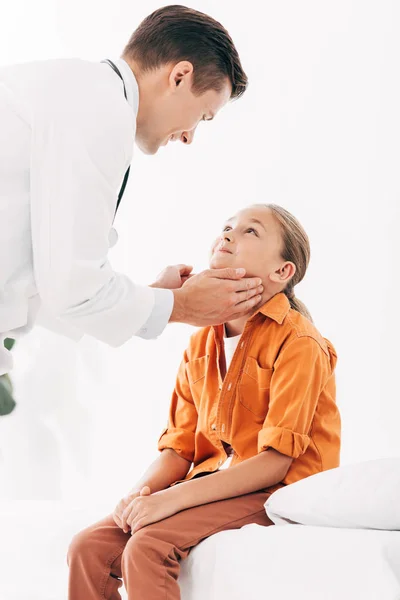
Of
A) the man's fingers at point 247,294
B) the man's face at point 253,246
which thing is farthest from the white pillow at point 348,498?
the man's face at point 253,246

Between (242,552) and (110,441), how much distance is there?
1.88m

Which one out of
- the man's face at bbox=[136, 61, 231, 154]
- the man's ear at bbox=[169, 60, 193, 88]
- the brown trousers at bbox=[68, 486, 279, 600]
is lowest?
the brown trousers at bbox=[68, 486, 279, 600]

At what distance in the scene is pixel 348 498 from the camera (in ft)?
4.73

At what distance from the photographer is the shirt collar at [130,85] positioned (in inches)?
65.0

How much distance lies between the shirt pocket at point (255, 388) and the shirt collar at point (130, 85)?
0.63 metres

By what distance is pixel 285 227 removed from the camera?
6.23 ft

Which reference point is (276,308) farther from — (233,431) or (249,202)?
(249,202)

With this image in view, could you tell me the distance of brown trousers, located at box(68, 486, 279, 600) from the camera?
4.85ft

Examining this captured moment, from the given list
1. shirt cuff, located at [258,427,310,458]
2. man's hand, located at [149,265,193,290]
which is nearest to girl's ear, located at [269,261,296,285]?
man's hand, located at [149,265,193,290]

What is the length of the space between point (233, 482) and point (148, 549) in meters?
0.24

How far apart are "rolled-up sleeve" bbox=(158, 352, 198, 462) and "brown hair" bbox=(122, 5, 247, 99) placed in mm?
700

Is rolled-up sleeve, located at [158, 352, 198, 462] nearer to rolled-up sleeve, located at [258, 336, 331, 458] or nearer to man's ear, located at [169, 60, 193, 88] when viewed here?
rolled-up sleeve, located at [258, 336, 331, 458]

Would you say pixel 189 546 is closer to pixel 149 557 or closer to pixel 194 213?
pixel 149 557

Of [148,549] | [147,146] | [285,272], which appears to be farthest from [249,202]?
[148,549]
